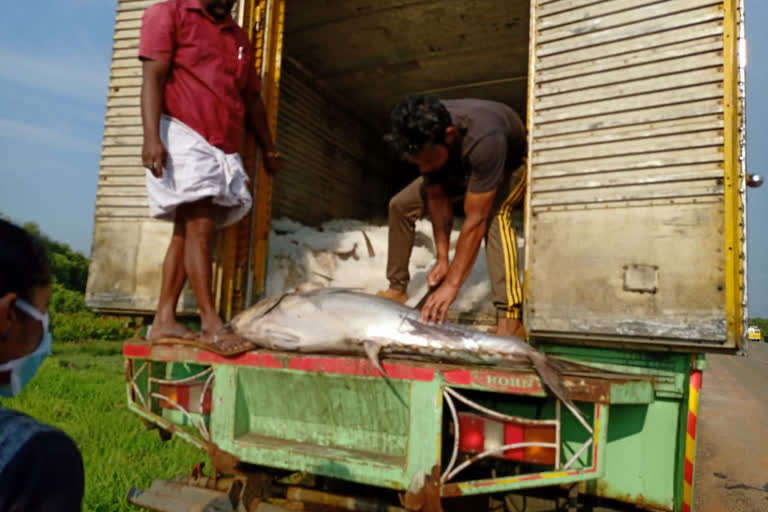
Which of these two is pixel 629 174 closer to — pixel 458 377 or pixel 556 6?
pixel 556 6

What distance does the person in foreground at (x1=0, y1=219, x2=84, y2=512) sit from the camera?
870 millimetres

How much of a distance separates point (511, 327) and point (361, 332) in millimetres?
802

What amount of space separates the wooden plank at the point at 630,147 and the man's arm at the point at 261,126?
1.65 meters

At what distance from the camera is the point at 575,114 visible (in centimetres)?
251

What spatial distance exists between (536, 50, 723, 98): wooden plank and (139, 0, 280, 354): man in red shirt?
1.63 meters

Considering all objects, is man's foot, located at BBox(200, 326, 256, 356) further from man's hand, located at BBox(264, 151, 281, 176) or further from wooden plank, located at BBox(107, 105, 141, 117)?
wooden plank, located at BBox(107, 105, 141, 117)

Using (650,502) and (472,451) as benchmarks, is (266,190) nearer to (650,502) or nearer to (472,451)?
(472,451)

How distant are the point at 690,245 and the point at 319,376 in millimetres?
1584

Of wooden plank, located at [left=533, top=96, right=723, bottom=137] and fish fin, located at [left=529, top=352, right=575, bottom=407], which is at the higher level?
wooden plank, located at [left=533, top=96, right=723, bottom=137]

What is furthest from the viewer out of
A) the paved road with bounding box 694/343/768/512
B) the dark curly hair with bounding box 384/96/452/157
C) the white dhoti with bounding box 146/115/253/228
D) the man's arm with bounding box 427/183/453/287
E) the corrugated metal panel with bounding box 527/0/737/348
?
the paved road with bounding box 694/343/768/512

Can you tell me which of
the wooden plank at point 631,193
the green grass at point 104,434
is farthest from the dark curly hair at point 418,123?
the green grass at point 104,434

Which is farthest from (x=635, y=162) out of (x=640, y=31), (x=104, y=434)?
(x=104, y=434)

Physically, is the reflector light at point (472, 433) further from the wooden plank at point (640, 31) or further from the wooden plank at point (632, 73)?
the wooden plank at point (640, 31)

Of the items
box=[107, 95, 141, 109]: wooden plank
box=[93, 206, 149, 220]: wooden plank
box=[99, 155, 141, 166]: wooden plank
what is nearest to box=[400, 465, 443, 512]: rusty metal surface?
box=[93, 206, 149, 220]: wooden plank
